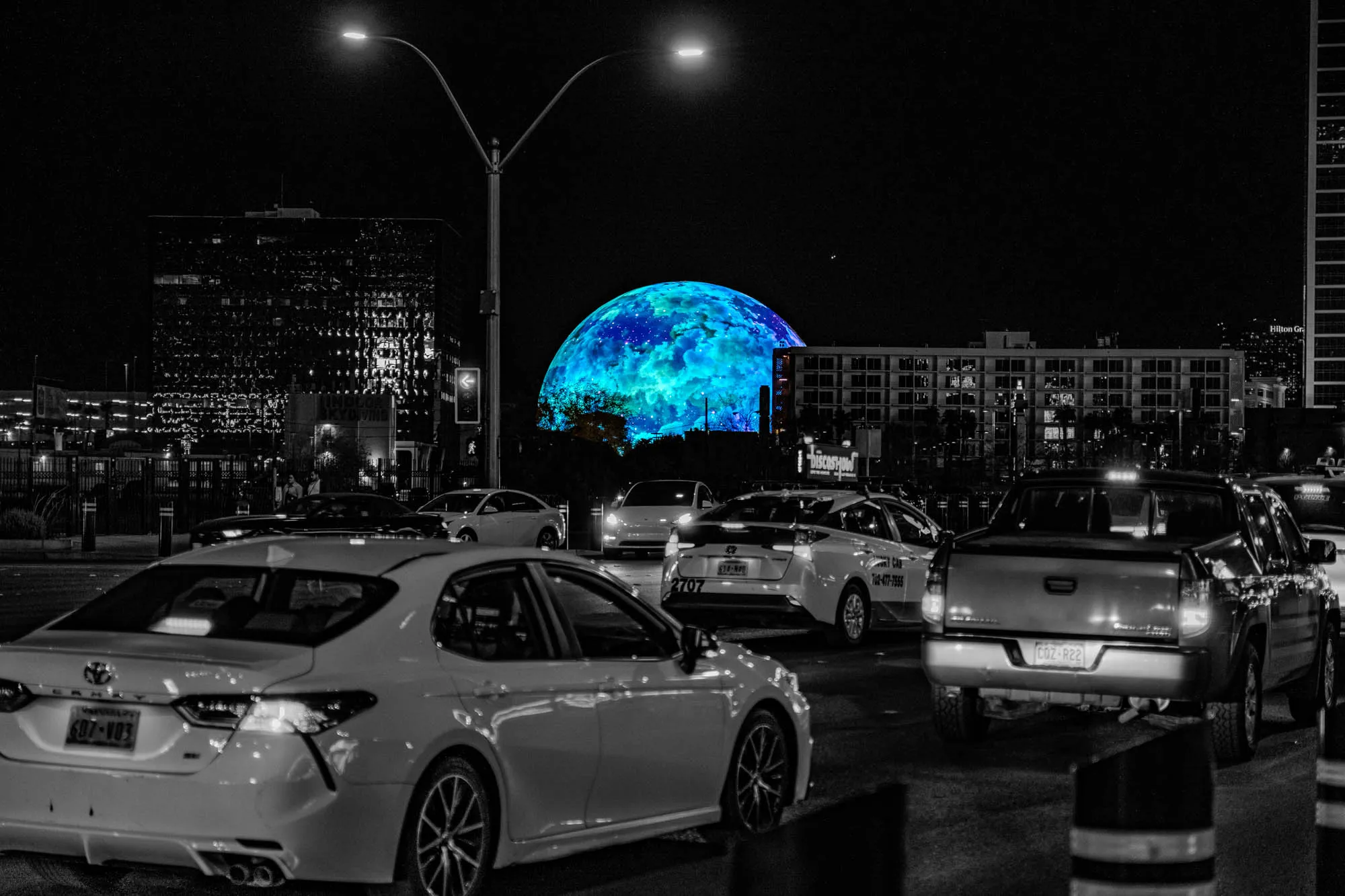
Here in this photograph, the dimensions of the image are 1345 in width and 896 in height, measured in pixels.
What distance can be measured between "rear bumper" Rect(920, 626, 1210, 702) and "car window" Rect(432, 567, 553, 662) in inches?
162

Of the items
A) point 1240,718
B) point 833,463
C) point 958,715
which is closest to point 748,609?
point 958,715

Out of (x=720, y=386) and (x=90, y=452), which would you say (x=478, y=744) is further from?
(x=720, y=386)

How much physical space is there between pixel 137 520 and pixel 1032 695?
40.7 m

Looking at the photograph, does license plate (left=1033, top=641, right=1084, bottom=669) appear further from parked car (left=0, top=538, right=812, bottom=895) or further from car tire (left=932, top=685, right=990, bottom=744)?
parked car (left=0, top=538, right=812, bottom=895)

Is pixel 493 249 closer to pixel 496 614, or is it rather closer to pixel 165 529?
pixel 165 529

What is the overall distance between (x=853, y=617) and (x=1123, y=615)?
22.2 ft

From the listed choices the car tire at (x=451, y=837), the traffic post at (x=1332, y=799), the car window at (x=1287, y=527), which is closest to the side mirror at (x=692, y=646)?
the car tire at (x=451, y=837)

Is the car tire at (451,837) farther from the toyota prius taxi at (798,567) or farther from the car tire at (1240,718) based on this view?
the toyota prius taxi at (798,567)

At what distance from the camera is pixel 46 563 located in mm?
30453

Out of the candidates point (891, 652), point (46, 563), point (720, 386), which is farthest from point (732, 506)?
point (720, 386)

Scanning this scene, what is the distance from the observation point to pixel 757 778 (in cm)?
780

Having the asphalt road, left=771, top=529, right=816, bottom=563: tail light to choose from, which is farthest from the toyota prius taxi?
the asphalt road

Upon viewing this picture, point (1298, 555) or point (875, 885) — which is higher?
point (1298, 555)

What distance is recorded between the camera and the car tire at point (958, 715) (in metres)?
10.7
